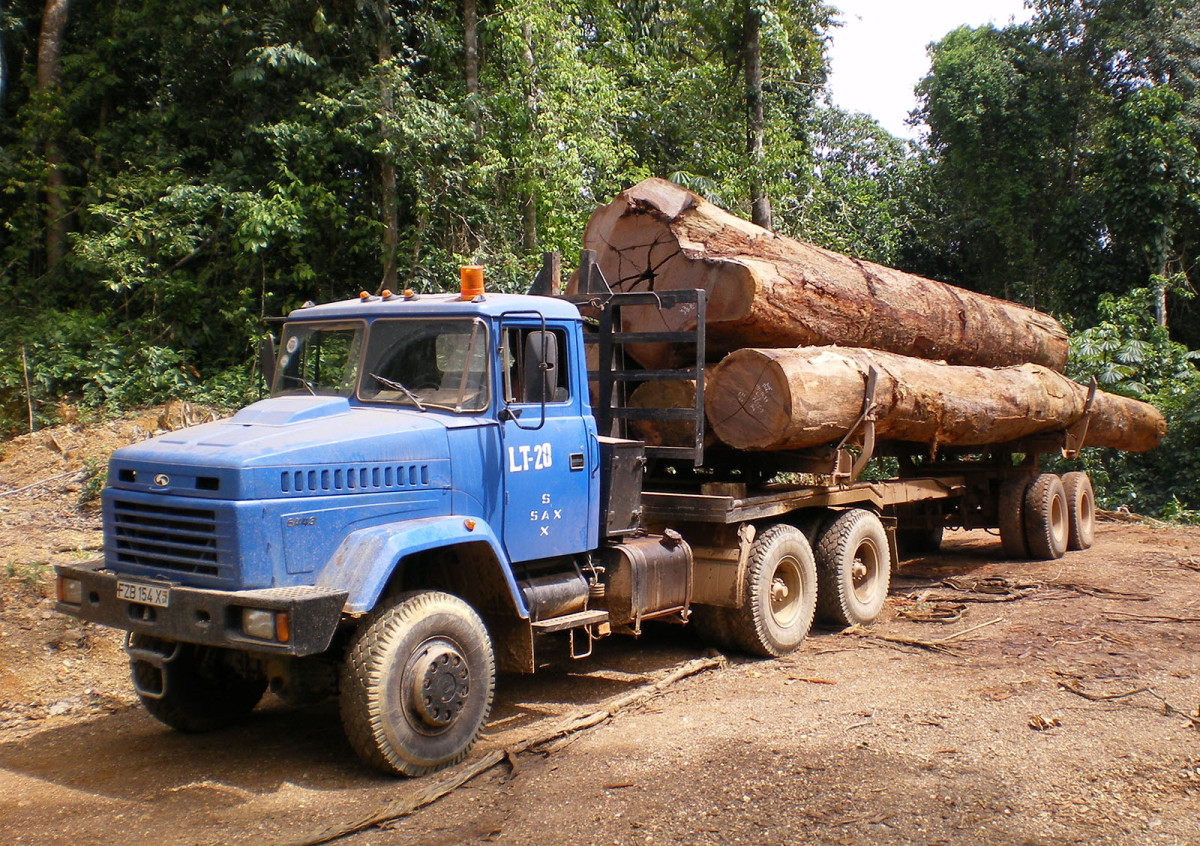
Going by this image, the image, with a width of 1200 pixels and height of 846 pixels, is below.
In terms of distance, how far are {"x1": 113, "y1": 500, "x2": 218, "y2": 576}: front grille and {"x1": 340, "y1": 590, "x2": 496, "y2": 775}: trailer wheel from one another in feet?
2.79

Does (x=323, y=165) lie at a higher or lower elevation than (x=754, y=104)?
lower

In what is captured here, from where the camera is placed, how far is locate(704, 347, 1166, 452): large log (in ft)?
25.0

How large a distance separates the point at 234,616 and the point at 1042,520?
10247 millimetres

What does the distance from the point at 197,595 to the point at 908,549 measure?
10.6 meters

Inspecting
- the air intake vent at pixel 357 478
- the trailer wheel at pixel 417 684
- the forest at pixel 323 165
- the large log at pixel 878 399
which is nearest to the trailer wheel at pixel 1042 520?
the large log at pixel 878 399

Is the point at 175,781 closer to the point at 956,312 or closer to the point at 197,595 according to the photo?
the point at 197,595

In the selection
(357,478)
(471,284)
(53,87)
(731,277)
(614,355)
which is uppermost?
(53,87)

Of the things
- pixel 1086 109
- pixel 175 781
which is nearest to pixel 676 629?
pixel 175 781

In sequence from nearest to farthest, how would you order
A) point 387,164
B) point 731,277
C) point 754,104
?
1. point 731,277
2. point 387,164
3. point 754,104

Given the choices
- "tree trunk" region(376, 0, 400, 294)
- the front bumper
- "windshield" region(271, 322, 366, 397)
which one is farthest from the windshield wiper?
"tree trunk" region(376, 0, 400, 294)

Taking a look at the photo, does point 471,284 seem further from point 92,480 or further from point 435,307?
point 92,480

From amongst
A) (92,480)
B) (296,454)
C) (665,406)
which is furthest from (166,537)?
(92,480)

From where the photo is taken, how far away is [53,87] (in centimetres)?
→ 1597

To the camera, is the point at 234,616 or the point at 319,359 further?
the point at 319,359
